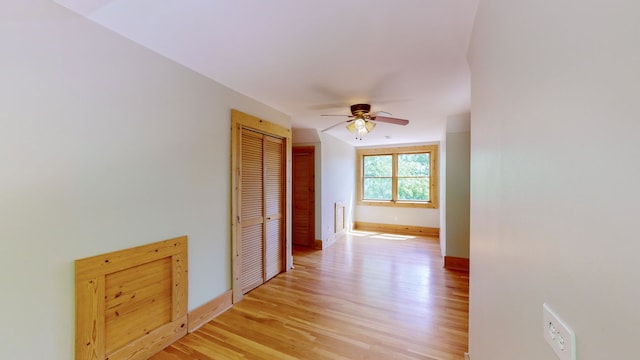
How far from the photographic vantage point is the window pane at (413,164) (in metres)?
6.36

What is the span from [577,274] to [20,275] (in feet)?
7.54

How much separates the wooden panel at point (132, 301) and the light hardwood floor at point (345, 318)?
21 centimetres

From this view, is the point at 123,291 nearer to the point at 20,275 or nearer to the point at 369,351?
the point at 20,275

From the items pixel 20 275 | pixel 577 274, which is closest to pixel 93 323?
pixel 20 275

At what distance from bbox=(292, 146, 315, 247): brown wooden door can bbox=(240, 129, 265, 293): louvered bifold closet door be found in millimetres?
1859

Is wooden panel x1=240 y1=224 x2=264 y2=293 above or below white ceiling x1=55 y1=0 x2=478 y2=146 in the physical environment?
below

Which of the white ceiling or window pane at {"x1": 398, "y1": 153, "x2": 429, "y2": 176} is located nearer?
the white ceiling

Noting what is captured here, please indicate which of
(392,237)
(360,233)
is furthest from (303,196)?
(392,237)

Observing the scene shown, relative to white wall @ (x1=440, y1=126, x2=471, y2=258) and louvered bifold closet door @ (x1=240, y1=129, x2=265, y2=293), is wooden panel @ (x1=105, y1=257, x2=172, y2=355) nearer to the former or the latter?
louvered bifold closet door @ (x1=240, y1=129, x2=265, y2=293)

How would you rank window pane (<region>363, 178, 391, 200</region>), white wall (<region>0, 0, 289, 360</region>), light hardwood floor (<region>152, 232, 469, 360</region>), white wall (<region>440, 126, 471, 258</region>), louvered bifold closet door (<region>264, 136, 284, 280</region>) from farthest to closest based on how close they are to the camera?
window pane (<region>363, 178, 391, 200</region>), white wall (<region>440, 126, 471, 258</region>), louvered bifold closet door (<region>264, 136, 284, 280</region>), light hardwood floor (<region>152, 232, 469, 360</region>), white wall (<region>0, 0, 289, 360</region>)

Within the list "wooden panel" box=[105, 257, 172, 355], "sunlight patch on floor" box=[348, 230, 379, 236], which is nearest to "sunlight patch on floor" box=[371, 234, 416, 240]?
"sunlight patch on floor" box=[348, 230, 379, 236]

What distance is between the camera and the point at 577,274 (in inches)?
20.8

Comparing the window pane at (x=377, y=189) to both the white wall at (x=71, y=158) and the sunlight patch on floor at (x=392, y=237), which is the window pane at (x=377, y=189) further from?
the white wall at (x=71, y=158)

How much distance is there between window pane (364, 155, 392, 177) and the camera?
265 inches
